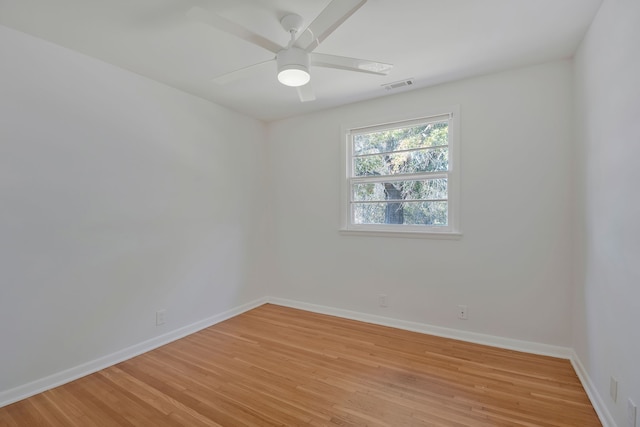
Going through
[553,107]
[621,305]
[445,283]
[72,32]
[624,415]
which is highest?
[72,32]

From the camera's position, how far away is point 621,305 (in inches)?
63.1

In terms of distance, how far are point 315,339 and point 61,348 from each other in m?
2.04

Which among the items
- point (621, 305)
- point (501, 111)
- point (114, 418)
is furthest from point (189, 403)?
point (501, 111)

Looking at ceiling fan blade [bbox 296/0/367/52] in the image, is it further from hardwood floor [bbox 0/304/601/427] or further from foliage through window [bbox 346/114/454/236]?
hardwood floor [bbox 0/304/601/427]

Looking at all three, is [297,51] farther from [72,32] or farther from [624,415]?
[624,415]

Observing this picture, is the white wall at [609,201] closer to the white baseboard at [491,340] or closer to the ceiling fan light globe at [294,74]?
the white baseboard at [491,340]

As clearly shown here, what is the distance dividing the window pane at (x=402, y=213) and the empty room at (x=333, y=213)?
0.10 feet

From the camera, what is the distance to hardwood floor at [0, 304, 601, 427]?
1.86 metres

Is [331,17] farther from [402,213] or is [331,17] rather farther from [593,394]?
[593,394]

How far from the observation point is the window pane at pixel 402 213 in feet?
10.3

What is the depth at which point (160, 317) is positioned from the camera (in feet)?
9.66

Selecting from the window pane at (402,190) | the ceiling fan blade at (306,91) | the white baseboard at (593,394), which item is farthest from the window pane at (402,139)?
the white baseboard at (593,394)

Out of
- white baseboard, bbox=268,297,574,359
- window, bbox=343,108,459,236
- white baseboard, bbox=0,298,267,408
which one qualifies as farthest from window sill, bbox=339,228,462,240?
white baseboard, bbox=0,298,267,408

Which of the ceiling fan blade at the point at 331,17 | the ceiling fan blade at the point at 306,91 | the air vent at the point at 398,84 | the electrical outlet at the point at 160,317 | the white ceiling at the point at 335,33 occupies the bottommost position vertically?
the electrical outlet at the point at 160,317
